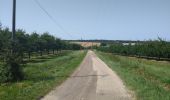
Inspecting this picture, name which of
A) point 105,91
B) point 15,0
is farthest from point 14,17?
point 105,91

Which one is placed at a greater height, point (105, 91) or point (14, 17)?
point (14, 17)

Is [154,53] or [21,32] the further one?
[154,53]

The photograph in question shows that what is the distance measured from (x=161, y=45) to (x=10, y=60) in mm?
47784

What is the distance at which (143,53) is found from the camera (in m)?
82.9

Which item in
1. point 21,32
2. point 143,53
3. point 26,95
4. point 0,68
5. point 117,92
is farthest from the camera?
point 143,53

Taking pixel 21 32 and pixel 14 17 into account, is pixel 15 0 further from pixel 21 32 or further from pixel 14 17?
pixel 21 32

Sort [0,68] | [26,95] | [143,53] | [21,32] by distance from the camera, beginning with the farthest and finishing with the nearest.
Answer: [143,53] < [21,32] < [0,68] < [26,95]

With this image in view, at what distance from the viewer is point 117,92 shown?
17.1 m

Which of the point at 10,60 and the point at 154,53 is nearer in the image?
the point at 10,60

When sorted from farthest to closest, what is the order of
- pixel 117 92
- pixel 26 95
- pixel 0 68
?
pixel 0 68, pixel 117 92, pixel 26 95

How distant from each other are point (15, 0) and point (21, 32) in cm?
3088

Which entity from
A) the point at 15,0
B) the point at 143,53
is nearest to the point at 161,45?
the point at 143,53

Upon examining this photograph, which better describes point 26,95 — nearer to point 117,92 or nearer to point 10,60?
point 117,92

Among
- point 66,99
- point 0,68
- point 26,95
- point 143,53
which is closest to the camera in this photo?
point 66,99
